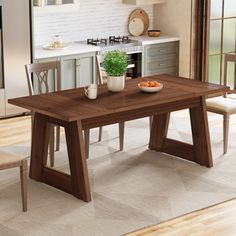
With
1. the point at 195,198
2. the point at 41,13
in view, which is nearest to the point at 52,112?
the point at 195,198

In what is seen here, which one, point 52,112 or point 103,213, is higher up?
point 52,112

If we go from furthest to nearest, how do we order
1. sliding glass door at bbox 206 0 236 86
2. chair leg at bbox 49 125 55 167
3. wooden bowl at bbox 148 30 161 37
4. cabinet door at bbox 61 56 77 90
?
wooden bowl at bbox 148 30 161 37
sliding glass door at bbox 206 0 236 86
cabinet door at bbox 61 56 77 90
chair leg at bbox 49 125 55 167

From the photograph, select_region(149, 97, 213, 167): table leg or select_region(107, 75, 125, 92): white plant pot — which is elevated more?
select_region(107, 75, 125, 92): white plant pot

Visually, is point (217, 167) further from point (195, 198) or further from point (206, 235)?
point (206, 235)

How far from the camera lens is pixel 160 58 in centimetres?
911

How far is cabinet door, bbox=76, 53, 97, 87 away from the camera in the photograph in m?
8.21

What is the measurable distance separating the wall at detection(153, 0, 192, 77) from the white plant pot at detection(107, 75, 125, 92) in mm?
3267

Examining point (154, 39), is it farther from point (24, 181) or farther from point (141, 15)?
point (24, 181)

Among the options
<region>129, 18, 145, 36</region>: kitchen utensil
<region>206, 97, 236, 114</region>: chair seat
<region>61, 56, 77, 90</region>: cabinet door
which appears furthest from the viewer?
<region>129, 18, 145, 36</region>: kitchen utensil

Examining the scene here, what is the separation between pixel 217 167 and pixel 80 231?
6.21 feet

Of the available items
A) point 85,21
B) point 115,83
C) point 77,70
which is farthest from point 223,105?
point 85,21

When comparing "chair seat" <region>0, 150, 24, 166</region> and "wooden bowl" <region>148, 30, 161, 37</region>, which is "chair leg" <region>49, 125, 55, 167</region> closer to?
"chair seat" <region>0, 150, 24, 166</region>

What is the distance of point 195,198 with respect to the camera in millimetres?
5586

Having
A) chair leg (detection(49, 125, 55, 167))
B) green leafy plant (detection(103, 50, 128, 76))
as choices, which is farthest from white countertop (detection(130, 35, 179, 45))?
chair leg (detection(49, 125, 55, 167))
